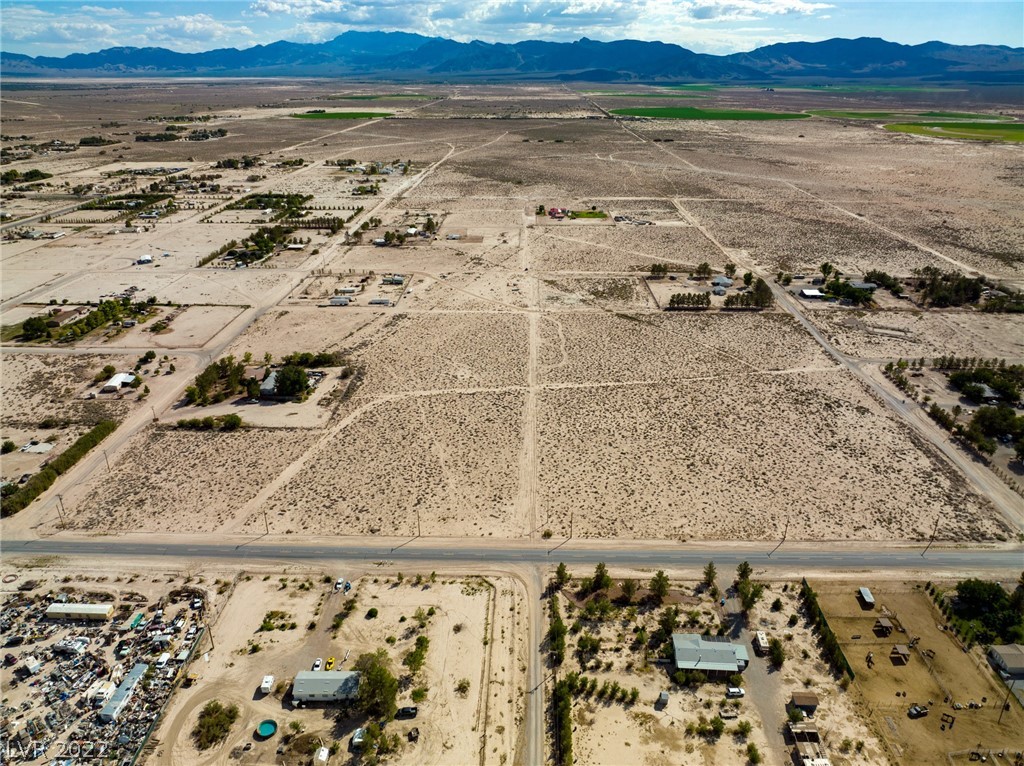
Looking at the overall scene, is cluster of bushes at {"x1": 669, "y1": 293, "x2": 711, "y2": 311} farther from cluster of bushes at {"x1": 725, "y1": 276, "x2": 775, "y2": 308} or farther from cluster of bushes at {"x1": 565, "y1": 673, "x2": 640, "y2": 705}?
cluster of bushes at {"x1": 565, "y1": 673, "x2": 640, "y2": 705}

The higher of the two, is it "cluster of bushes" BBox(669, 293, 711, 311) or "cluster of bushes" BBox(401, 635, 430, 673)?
"cluster of bushes" BBox(669, 293, 711, 311)

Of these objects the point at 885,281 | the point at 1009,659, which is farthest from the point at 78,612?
the point at 885,281

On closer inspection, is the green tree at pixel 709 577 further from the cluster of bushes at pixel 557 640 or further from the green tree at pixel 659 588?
the cluster of bushes at pixel 557 640

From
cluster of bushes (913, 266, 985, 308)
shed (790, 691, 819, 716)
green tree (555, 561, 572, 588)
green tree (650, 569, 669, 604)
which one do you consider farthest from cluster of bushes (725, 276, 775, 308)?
shed (790, 691, 819, 716)

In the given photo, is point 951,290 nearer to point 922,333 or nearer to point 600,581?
point 922,333

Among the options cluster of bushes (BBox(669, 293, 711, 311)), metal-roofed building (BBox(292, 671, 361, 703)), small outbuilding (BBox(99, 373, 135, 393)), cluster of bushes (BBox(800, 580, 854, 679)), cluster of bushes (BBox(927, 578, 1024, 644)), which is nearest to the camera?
metal-roofed building (BBox(292, 671, 361, 703))

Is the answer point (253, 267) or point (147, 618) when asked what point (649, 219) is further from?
point (147, 618)
